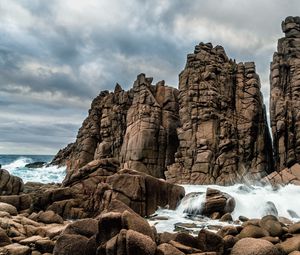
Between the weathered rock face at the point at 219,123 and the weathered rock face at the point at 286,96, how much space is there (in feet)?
8.63

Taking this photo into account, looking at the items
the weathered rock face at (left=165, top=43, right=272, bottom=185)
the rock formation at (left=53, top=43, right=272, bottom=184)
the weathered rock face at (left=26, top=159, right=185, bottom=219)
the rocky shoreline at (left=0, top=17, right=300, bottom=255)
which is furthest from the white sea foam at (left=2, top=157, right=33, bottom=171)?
the weathered rock face at (left=26, top=159, right=185, bottom=219)

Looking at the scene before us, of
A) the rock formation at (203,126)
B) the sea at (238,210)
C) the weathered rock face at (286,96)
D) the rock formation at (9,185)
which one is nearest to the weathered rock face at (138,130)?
the rock formation at (203,126)

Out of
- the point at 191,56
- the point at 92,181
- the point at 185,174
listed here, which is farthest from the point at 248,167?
the point at 92,181

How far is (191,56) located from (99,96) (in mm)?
27511

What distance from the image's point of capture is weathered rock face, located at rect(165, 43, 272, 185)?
44.4m

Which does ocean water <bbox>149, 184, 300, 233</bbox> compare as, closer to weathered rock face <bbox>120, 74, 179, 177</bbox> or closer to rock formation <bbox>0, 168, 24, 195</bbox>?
rock formation <bbox>0, 168, 24, 195</bbox>

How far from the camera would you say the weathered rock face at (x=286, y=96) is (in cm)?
4280

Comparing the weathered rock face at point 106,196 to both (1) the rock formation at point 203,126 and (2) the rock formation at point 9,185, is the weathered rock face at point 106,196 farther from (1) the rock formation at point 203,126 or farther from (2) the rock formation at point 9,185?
(1) the rock formation at point 203,126

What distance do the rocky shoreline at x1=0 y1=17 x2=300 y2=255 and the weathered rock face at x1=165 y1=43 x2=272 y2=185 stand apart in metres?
0.13

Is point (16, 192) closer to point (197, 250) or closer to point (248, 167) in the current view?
point (197, 250)

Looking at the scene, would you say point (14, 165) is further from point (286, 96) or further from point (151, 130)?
point (286, 96)

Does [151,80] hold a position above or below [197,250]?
above

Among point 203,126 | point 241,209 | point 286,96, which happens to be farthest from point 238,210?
point 286,96

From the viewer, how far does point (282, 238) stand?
16609 millimetres
